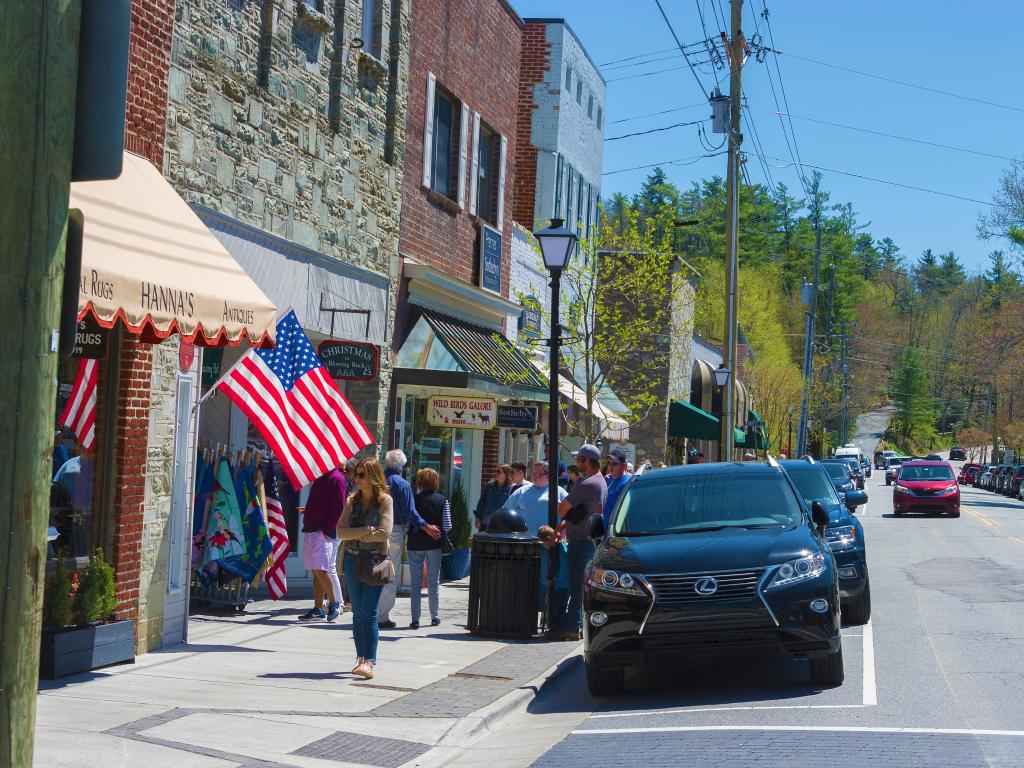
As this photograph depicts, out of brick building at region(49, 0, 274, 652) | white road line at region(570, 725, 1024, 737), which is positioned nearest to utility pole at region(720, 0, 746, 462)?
brick building at region(49, 0, 274, 652)

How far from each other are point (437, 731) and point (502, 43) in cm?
1649

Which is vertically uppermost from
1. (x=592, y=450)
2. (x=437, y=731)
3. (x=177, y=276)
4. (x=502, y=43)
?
(x=502, y=43)

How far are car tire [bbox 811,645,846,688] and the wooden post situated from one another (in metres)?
7.11

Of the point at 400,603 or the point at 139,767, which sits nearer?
the point at 139,767

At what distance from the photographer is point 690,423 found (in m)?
38.7

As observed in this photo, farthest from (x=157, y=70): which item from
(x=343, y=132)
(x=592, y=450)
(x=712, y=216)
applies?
(x=712, y=216)

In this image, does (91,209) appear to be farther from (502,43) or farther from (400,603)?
(502,43)

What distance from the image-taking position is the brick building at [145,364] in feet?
32.2

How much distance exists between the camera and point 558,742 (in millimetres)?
8617

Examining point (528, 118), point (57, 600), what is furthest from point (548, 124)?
point (57, 600)

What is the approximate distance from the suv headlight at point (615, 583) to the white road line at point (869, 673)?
5.80 ft

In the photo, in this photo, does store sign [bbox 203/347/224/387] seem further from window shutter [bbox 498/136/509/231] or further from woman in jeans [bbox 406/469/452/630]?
window shutter [bbox 498/136/509/231]

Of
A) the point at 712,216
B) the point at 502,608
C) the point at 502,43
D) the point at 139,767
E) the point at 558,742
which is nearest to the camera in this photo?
the point at 139,767

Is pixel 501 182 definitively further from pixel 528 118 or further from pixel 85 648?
pixel 85 648
